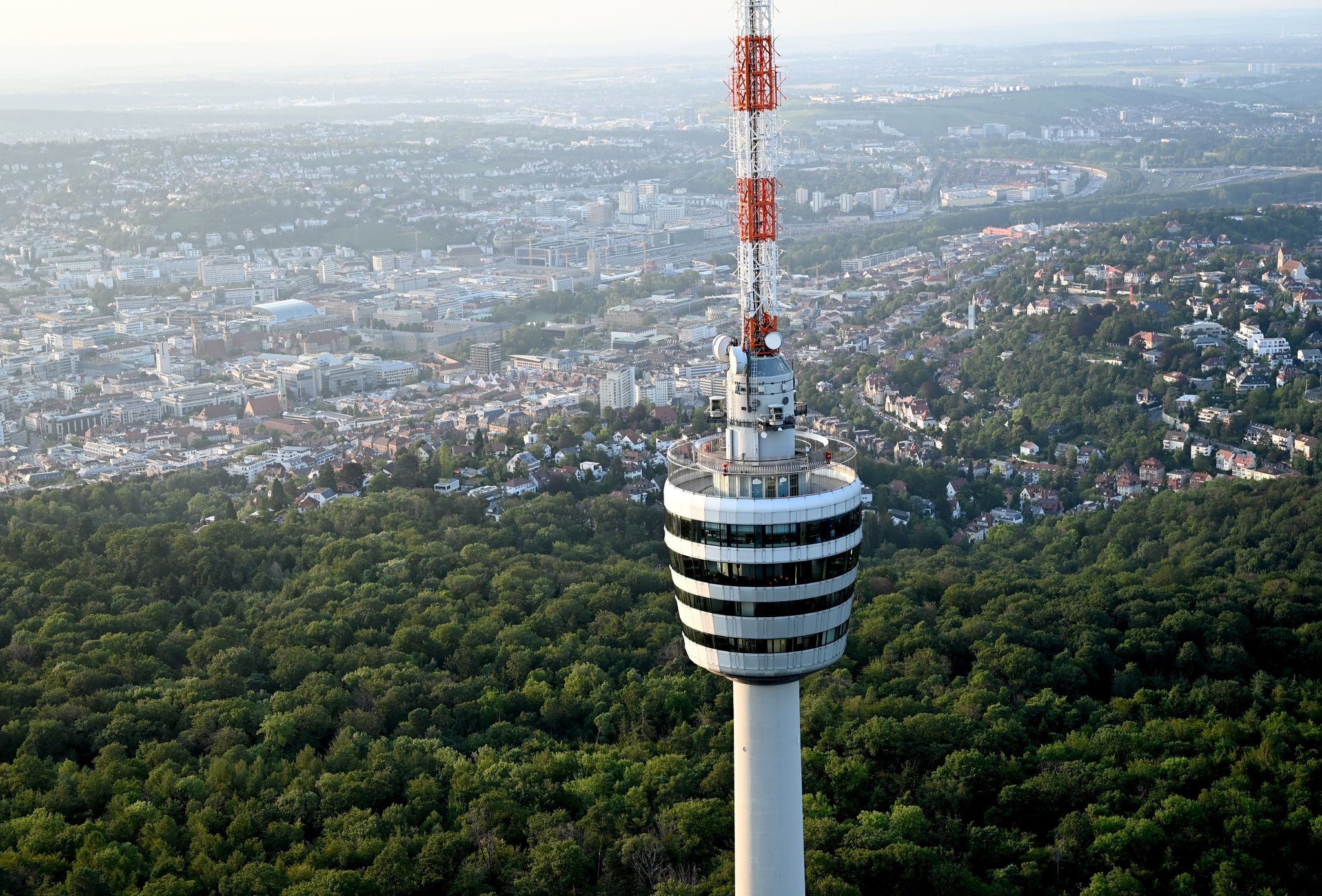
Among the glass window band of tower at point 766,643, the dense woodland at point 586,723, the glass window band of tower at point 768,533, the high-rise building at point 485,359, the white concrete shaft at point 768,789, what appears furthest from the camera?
the high-rise building at point 485,359

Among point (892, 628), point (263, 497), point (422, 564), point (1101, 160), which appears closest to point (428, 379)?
point (263, 497)

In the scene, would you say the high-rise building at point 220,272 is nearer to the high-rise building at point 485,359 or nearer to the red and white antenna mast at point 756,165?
the high-rise building at point 485,359

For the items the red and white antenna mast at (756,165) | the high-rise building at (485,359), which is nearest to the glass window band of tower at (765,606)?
the red and white antenna mast at (756,165)

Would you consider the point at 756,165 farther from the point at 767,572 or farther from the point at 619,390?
the point at 619,390

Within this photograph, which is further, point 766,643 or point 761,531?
point 766,643

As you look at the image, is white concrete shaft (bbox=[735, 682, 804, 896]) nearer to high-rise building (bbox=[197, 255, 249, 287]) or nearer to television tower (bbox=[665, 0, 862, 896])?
television tower (bbox=[665, 0, 862, 896])

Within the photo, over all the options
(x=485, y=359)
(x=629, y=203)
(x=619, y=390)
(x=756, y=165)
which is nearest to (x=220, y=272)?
(x=485, y=359)

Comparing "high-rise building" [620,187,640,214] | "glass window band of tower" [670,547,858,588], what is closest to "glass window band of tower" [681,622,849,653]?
"glass window band of tower" [670,547,858,588]
